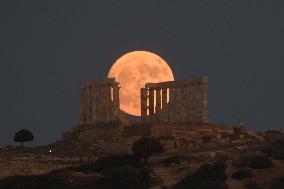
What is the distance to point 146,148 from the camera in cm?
8319

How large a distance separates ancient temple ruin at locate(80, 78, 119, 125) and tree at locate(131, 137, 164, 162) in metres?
21.2

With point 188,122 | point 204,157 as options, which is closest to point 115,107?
point 188,122

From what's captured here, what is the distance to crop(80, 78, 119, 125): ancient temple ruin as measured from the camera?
10631 cm

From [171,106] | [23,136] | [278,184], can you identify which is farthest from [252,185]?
[23,136]

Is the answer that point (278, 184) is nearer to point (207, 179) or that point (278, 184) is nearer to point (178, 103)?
point (207, 179)

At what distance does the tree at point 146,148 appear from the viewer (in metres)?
→ 82.2

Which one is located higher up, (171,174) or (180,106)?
(180,106)

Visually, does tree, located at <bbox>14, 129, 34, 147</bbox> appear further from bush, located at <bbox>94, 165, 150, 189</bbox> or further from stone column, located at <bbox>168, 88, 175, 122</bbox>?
bush, located at <bbox>94, 165, 150, 189</bbox>

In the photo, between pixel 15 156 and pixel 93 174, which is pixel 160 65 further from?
pixel 93 174

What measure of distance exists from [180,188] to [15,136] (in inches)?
1823

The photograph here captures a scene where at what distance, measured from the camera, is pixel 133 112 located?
11806cm

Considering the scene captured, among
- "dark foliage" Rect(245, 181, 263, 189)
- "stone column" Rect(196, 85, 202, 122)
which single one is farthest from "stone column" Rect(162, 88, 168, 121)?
"dark foliage" Rect(245, 181, 263, 189)

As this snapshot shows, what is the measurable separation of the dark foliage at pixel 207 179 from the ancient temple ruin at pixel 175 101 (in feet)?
112

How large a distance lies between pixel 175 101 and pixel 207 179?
40.5 meters
